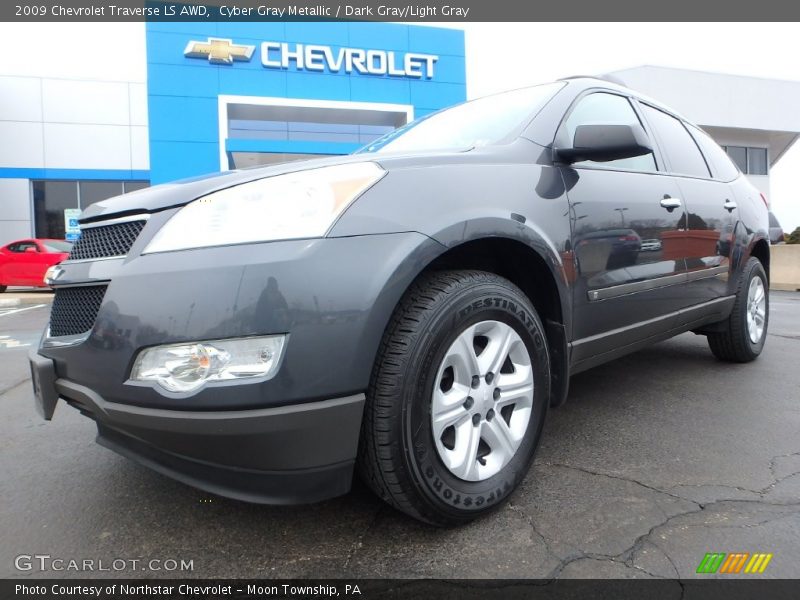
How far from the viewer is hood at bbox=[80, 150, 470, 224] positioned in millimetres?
1647

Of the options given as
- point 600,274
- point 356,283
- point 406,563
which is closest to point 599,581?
point 406,563

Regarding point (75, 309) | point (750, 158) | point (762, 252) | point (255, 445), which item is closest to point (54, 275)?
point (75, 309)

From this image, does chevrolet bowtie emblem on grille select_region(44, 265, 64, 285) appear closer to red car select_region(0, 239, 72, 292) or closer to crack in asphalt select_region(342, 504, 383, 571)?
crack in asphalt select_region(342, 504, 383, 571)

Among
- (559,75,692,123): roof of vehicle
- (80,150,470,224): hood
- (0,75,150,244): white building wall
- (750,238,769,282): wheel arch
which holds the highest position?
(0,75,150,244): white building wall

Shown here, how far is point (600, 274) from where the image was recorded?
2258 mm

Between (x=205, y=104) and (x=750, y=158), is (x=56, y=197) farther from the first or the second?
(x=750, y=158)

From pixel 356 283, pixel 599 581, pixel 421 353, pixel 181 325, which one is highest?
pixel 356 283

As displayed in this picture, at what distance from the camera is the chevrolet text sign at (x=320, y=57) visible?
19.0m

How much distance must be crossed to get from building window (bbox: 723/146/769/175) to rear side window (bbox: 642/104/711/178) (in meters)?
31.7

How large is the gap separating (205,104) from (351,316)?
20204 mm

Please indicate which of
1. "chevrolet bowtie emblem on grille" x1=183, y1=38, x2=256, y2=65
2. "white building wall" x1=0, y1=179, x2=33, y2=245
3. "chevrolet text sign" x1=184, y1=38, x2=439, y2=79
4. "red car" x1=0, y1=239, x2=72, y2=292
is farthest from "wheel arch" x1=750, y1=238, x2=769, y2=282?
"white building wall" x1=0, y1=179, x2=33, y2=245

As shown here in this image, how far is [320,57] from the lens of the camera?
19844 mm

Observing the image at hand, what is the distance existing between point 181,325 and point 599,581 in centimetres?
135

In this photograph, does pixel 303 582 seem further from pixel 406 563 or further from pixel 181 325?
pixel 181 325
